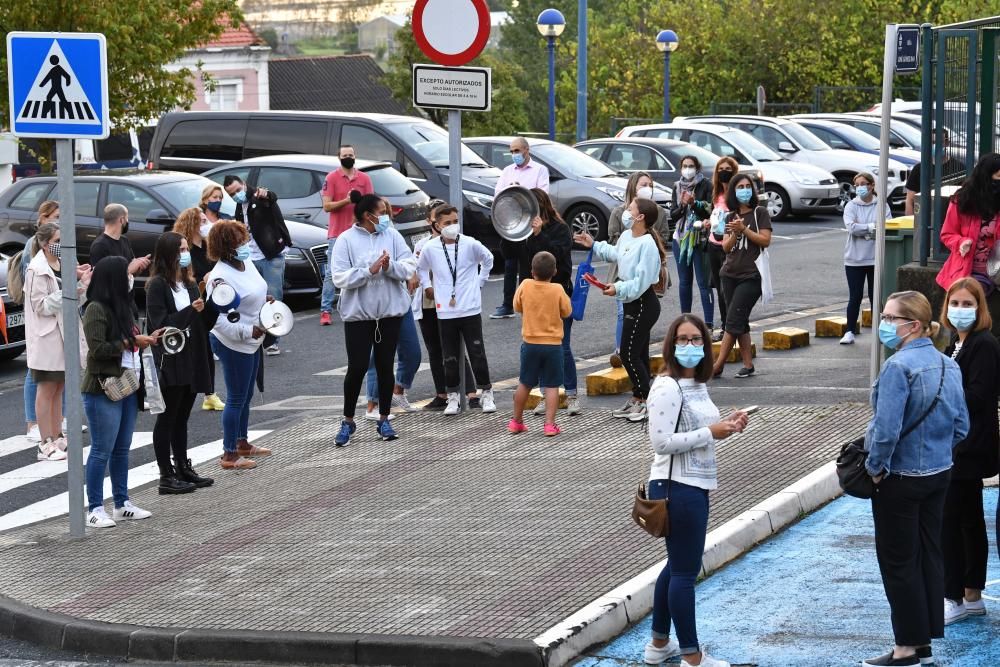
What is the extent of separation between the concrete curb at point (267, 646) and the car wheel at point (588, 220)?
16100 millimetres

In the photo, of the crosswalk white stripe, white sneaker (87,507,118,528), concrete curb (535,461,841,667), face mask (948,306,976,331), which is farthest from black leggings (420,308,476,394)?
face mask (948,306,976,331)

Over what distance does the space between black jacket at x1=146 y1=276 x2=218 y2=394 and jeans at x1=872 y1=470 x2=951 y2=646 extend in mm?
4382

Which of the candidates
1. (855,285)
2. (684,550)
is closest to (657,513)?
(684,550)

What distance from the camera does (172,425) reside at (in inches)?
396

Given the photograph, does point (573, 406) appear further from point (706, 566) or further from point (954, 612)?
point (954, 612)

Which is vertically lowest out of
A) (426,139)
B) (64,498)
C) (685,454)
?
(64,498)

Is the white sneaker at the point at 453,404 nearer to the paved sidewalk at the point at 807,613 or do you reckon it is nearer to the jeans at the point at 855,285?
the paved sidewalk at the point at 807,613

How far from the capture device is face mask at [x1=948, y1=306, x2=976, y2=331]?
6.95 metres

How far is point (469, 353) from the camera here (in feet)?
38.9

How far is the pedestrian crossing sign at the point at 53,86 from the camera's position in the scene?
872 cm

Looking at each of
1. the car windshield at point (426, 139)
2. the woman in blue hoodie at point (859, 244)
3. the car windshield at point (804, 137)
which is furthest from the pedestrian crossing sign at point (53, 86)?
the car windshield at point (804, 137)

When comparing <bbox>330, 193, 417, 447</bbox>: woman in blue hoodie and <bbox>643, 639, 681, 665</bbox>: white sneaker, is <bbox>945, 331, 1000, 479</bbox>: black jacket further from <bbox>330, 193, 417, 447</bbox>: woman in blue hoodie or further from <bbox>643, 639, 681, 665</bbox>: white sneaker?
<bbox>330, 193, 417, 447</bbox>: woman in blue hoodie

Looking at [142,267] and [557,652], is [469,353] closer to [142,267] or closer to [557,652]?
[142,267]

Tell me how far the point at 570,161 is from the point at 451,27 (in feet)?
42.1
